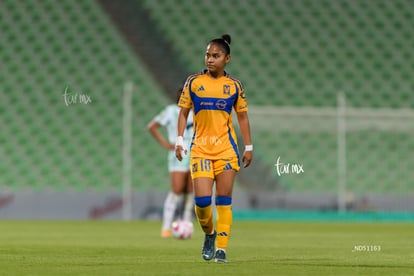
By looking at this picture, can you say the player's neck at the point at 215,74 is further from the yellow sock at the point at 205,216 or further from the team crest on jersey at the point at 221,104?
the yellow sock at the point at 205,216

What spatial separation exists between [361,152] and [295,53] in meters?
3.50

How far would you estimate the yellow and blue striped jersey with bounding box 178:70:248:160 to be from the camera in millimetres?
7867

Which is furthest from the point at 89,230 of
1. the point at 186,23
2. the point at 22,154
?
the point at 186,23

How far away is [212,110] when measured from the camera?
25.8ft

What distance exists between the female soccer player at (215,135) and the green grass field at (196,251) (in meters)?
0.46

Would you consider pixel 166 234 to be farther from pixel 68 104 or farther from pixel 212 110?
pixel 68 104

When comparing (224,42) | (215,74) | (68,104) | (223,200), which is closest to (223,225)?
(223,200)

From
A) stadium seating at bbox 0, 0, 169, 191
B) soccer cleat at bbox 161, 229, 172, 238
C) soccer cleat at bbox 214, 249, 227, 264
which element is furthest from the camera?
stadium seating at bbox 0, 0, 169, 191

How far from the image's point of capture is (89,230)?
13914mm

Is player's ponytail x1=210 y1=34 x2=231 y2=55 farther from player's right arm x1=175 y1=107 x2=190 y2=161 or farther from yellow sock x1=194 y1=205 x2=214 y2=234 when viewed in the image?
yellow sock x1=194 y1=205 x2=214 y2=234

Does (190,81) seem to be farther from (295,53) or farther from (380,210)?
(295,53)

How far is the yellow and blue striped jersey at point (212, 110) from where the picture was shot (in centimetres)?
787

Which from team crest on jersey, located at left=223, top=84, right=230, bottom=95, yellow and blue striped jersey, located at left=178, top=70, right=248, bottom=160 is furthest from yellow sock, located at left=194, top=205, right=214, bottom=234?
team crest on jersey, located at left=223, top=84, right=230, bottom=95

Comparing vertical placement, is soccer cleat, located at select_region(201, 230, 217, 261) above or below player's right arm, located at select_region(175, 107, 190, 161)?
below
